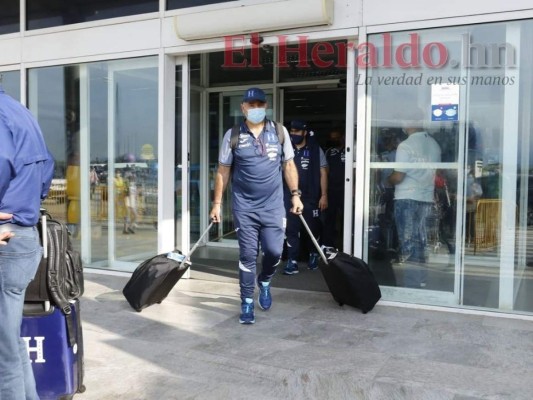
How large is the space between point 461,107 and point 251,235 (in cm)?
215

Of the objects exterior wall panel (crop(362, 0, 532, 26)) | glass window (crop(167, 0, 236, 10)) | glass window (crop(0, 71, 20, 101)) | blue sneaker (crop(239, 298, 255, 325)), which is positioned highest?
glass window (crop(167, 0, 236, 10))

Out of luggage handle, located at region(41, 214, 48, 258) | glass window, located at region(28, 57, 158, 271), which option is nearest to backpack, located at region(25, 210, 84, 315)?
luggage handle, located at region(41, 214, 48, 258)

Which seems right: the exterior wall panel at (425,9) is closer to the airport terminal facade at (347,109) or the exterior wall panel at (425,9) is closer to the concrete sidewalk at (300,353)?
the airport terminal facade at (347,109)

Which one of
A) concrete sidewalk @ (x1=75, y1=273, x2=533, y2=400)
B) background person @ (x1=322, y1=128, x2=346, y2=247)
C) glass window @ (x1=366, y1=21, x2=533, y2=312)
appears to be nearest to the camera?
concrete sidewalk @ (x1=75, y1=273, x2=533, y2=400)

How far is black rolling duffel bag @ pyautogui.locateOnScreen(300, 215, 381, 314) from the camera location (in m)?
4.78

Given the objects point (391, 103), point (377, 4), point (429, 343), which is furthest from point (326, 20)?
point (429, 343)

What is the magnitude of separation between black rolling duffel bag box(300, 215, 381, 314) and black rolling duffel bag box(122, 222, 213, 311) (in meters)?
1.12

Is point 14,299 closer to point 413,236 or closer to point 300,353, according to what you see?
point 300,353

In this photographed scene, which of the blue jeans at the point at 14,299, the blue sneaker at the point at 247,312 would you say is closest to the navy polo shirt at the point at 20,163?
the blue jeans at the point at 14,299

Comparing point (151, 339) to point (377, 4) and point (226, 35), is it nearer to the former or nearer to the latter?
point (226, 35)

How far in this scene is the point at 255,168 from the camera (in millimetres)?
4598

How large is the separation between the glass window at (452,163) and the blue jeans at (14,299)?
11.2 ft

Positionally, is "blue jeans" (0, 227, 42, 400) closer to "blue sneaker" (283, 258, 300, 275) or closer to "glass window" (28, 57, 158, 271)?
"glass window" (28, 57, 158, 271)

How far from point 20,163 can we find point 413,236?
12.1 ft
